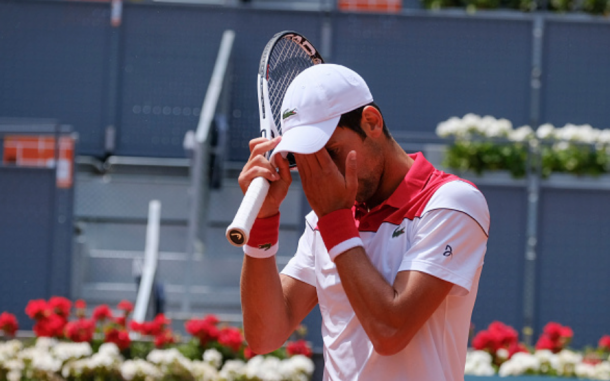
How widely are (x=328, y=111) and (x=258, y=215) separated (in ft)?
1.13

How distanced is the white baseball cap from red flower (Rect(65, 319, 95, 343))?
3.73 meters

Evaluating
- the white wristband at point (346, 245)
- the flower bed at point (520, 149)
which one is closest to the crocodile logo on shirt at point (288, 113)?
the white wristband at point (346, 245)

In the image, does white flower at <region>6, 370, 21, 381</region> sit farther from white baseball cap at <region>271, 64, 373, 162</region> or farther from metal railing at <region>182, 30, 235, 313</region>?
white baseball cap at <region>271, 64, 373, 162</region>

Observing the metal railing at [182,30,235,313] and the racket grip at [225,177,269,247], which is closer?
the racket grip at [225,177,269,247]

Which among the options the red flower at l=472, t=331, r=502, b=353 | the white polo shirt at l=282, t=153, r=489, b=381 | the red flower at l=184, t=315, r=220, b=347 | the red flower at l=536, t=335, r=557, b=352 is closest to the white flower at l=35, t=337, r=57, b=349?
the red flower at l=184, t=315, r=220, b=347

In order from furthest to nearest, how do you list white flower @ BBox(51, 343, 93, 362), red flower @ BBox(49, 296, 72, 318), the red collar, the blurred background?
the blurred background < red flower @ BBox(49, 296, 72, 318) < white flower @ BBox(51, 343, 93, 362) < the red collar

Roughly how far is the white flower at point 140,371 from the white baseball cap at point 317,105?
3388mm

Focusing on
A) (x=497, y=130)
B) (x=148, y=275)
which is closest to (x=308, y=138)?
(x=148, y=275)

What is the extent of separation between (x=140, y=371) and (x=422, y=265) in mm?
3616

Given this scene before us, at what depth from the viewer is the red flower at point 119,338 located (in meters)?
5.42

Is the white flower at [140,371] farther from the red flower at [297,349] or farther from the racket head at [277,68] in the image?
the racket head at [277,68]

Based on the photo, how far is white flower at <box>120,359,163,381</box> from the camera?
516 cm

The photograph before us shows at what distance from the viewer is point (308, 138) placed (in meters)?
2.02

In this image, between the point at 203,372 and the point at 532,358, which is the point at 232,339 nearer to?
the point at 203,372
